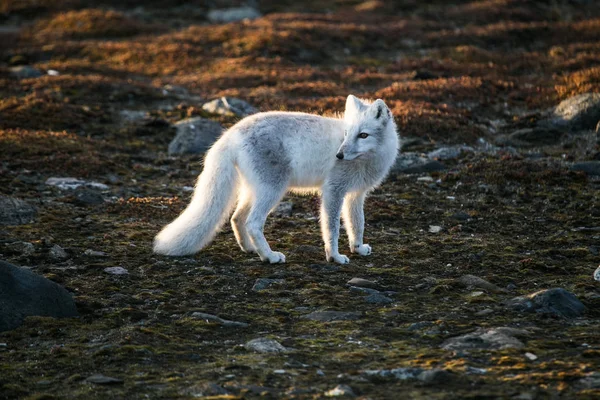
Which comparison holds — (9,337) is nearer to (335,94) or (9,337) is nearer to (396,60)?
(335,94)

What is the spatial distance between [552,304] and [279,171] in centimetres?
407

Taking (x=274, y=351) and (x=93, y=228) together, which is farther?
(x=93, y=228)

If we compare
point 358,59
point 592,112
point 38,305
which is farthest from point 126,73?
point 38,305

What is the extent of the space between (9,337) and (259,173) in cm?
400

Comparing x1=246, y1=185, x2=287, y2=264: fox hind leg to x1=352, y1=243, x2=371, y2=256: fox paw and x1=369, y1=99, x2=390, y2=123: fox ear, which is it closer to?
x1=352, y1=243, x2=371, y2=256: fox paw

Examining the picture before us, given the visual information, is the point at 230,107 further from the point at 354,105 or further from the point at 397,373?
the point at 397,373

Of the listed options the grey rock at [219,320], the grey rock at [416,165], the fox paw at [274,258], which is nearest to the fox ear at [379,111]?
the fox paw at [274,258]

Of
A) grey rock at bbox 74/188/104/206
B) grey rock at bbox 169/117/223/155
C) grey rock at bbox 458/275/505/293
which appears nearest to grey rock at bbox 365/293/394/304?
grey rock at bbox 458/275/505/293

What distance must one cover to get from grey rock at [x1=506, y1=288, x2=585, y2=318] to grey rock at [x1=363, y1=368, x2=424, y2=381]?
222cm

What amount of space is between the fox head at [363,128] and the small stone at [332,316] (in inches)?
100

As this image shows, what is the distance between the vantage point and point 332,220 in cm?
1020

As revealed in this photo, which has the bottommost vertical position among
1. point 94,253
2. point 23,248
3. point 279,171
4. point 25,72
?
point 94,253

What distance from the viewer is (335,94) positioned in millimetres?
23750

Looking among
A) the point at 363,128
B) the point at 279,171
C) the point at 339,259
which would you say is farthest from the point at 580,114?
the point at 279,171
